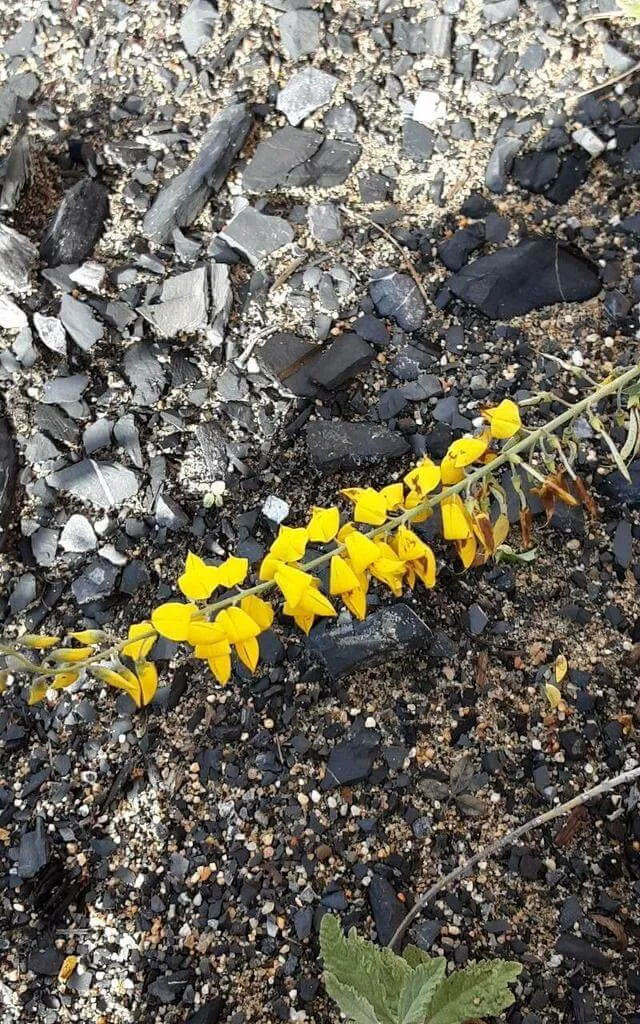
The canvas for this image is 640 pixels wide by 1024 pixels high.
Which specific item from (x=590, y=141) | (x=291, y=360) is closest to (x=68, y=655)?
(x=291, y=360)

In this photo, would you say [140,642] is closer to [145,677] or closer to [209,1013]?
[145,677]

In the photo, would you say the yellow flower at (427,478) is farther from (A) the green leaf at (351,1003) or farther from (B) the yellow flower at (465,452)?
(A) the green leaf at (351,1003)

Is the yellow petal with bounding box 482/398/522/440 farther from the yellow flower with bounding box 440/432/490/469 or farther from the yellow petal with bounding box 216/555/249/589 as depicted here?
the yellow petal with bounding box 216/555/249/589

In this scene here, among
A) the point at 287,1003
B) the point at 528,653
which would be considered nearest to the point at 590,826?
the point at 528,653

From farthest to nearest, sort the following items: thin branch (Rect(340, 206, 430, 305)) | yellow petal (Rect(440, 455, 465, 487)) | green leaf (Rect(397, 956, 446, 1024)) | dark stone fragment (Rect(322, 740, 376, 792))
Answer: thin branch (Rect(340, 206, 430, 305)) < dark stone fragment (Rect(322, 740, 376, 792)) < yellow petal (Rect(440, 455, 465, 487)) < green leaf (Rect(397, 956, 446, 1024))

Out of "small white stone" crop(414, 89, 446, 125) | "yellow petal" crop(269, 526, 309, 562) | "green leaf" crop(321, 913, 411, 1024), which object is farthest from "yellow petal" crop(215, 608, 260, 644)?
"small white stone" crop(414, 89, 446, 125)

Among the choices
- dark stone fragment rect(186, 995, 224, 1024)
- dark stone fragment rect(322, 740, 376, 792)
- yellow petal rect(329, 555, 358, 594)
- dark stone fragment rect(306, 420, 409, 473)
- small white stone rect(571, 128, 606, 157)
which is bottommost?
dark stone fragment rect(186, 995, 224, 1024)
